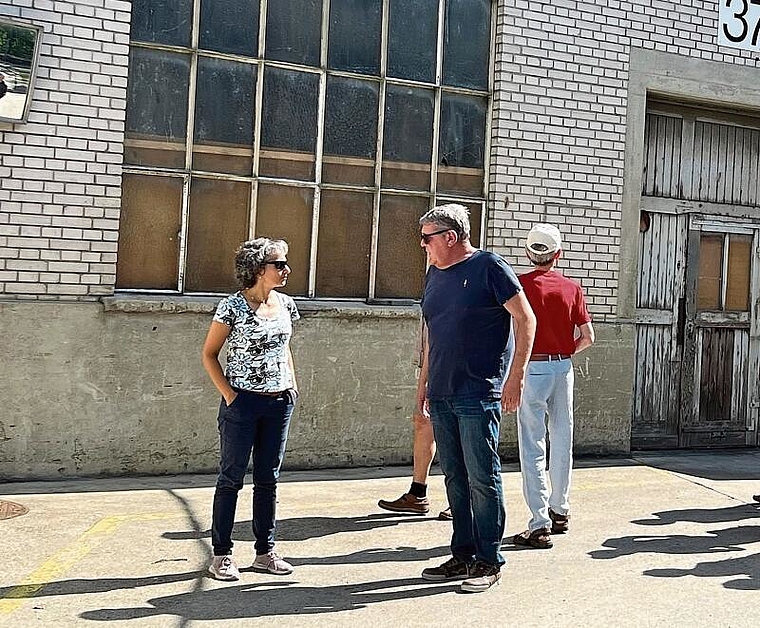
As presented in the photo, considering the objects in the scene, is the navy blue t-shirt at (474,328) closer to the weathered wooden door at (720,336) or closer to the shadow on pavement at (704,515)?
the shadow on pavement at (704,515)

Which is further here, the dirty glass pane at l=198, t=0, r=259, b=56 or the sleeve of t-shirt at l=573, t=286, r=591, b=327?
the dirty glass pane at l=198, t=0, r=259, b=56

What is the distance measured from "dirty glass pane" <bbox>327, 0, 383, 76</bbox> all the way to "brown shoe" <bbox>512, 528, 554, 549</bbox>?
4251 millimetres

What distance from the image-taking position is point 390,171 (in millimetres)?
8672

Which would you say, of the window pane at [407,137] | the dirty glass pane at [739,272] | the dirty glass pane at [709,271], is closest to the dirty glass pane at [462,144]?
the window pane at [407,137]

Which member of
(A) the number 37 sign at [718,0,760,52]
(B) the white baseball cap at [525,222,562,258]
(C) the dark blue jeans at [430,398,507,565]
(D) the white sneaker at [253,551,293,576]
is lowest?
(D) the white sneaker at [253,551,293,576]

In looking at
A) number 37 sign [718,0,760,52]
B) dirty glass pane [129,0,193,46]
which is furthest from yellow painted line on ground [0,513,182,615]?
number 37 sign [718,0,760,52]

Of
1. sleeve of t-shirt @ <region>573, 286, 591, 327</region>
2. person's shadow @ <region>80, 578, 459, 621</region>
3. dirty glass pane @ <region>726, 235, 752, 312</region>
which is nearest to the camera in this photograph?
person's shadow @ <region>80, 578, 459, 621</region>

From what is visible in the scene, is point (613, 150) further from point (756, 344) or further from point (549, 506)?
point (549, 506)

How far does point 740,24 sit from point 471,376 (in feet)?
21.1

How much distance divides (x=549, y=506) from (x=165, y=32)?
4.51 metres

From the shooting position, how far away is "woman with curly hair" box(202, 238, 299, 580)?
17.1ft

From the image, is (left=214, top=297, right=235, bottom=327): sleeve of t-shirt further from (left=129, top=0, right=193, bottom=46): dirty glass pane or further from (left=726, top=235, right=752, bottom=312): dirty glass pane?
(left=726, top=235, right=752, bottom=312): dirty glass pane

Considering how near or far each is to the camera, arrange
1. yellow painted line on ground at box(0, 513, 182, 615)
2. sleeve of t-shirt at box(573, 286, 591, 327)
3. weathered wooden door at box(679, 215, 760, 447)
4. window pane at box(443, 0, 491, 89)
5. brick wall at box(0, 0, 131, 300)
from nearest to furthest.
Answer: yellow painted line on ground at box(0, 513, 182, 615) → sleeve of t-shirt at box(573, 286, 591, 327) → brick wall at box(0, 0, 131, 300) → window pane at box(443, 0, 491, 89) → weathered wooden door at box(679, 215, 760, 447)

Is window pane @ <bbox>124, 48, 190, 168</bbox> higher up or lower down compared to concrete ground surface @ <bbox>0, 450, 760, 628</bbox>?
higher up
